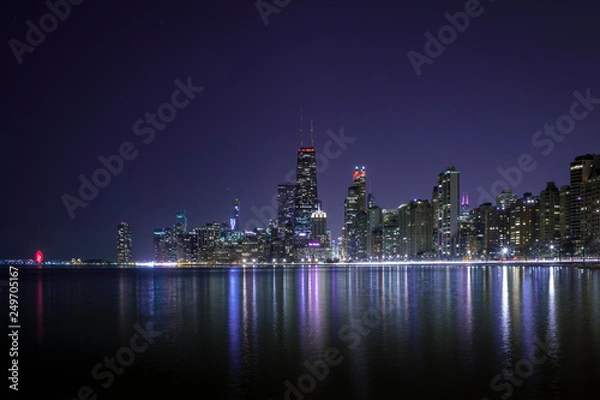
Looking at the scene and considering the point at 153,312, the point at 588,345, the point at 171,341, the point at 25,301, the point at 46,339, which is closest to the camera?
the point at 588,345

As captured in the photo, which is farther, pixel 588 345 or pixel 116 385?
pixel 588 345

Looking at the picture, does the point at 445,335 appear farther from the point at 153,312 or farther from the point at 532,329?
the point at 153,312

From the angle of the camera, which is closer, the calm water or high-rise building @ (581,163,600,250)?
the calm water

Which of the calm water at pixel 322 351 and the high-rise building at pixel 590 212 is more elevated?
the high-rise building at pixel 590 212

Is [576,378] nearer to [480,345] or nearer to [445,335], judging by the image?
[480,345]

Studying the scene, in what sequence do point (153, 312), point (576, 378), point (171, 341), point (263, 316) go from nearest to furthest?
point (576, 378), point (171, 341), point (263, 316), point (153, 312)

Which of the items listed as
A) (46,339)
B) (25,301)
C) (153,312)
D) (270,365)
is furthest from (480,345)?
(25,301)

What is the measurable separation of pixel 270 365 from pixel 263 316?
17402 mm

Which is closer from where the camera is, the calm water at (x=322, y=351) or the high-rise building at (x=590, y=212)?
the calm water at (x=322, y=351)

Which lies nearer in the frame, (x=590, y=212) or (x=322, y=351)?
(x=322, y=351)

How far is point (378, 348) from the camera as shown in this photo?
1101 inches

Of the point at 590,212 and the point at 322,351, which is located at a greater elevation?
the point at 590,212

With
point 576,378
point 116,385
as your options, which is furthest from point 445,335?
point 116,385

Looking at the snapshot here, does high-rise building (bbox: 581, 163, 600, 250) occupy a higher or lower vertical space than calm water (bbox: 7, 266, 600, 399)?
higher
